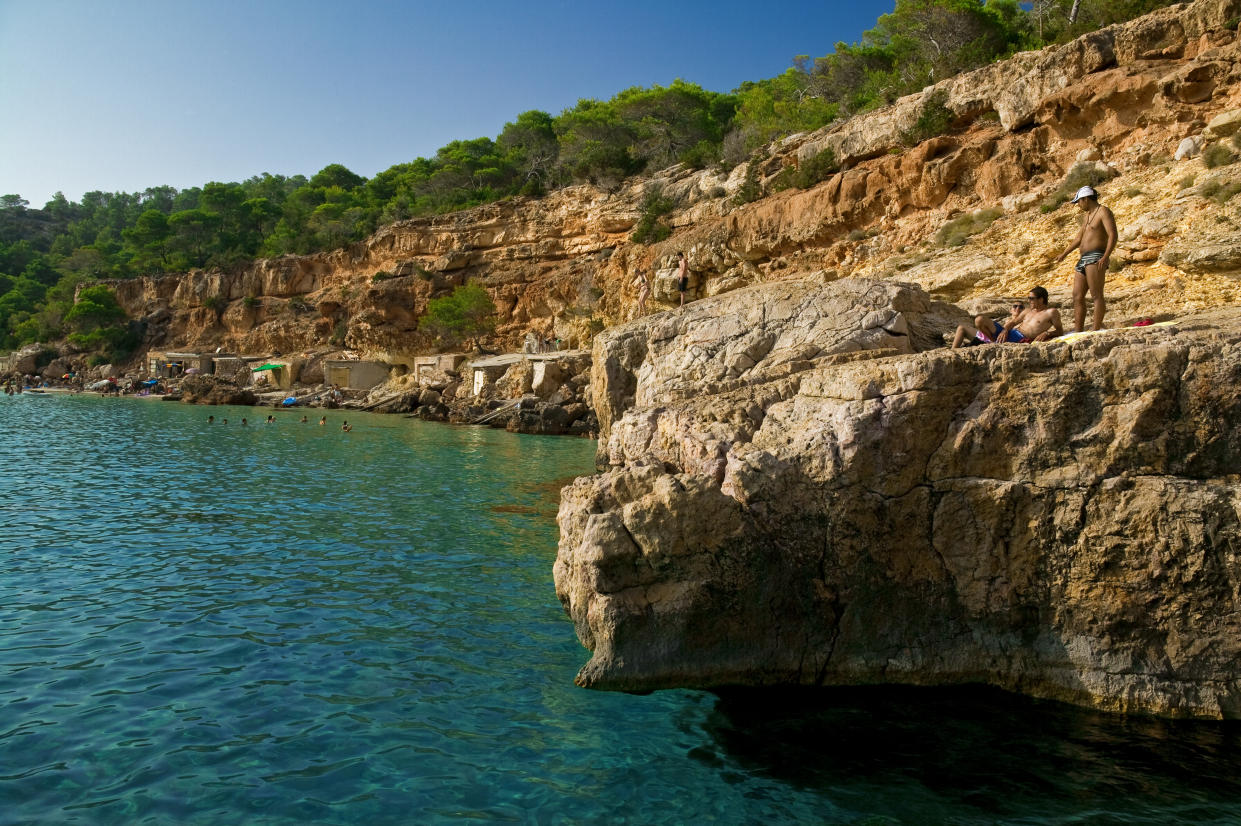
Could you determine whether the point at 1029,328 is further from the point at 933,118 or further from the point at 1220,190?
the point at 933,118

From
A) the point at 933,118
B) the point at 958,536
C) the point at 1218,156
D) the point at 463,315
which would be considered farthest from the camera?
the point at 463,315

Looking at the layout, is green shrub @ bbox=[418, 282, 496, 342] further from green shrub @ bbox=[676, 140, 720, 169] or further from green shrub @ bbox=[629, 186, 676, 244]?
green shrub @ bbox=[676, 140, 720, 169]

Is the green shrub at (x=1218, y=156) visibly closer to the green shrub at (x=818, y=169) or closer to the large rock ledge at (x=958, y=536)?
the large rock ledge at (x=958, y=536)

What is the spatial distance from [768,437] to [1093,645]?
8.70 feet

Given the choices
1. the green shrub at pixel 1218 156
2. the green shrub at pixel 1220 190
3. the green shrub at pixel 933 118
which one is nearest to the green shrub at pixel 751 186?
the green shrub at pixel 933 118

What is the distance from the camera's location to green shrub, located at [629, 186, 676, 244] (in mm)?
40031

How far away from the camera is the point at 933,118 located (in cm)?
2678

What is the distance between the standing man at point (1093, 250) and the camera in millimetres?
7578

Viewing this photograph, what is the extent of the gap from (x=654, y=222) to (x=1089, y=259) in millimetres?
34361

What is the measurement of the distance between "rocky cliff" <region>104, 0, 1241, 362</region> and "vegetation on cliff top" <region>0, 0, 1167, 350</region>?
205cm

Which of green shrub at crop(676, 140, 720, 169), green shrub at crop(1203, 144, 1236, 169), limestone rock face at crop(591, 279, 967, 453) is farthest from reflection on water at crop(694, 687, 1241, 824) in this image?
green shrub at crop(676, 140, 720, 169)

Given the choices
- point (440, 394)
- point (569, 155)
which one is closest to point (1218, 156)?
point (440, 394)

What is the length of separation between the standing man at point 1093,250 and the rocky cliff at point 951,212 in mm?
2962

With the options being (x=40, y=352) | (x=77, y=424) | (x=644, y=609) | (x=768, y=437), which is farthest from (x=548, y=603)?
(x=40, y=352)
